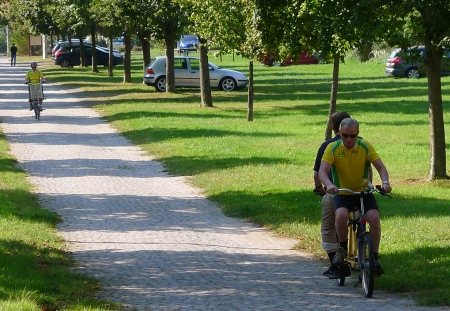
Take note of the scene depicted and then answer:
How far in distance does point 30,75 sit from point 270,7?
544 inches

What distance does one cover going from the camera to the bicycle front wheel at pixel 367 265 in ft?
25.7

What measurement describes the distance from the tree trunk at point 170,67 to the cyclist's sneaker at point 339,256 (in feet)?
91.7

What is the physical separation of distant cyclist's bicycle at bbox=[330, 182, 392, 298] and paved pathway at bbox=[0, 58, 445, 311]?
0.46ft

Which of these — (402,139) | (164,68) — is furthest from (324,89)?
(402,139)

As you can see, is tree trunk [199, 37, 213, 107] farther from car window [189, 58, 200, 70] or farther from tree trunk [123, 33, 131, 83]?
tree trunk [123, 33, 131, 83]

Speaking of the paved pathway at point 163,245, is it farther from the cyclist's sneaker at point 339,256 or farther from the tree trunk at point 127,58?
the tree trunk at point 127,58

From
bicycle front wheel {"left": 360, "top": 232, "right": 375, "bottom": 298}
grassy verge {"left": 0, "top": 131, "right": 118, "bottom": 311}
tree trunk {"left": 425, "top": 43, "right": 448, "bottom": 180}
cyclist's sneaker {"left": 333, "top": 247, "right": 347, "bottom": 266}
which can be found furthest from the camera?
tree trunk {"left": 425, "top": 43, "right": 448, "bottom": 180}

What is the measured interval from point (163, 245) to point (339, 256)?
2768 mm

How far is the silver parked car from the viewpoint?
38688 millimetres

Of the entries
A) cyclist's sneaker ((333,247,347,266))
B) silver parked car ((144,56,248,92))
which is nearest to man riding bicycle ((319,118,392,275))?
cyclist's sneaker ((333,247,347,266))

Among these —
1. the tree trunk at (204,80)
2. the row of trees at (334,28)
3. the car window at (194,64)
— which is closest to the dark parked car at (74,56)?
the car window at (194,64)

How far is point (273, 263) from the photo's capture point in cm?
961

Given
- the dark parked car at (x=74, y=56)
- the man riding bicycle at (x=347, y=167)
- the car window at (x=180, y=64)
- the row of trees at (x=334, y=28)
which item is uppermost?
the row of trees at (x=334, y=28)

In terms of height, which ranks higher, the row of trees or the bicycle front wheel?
the row of trees
